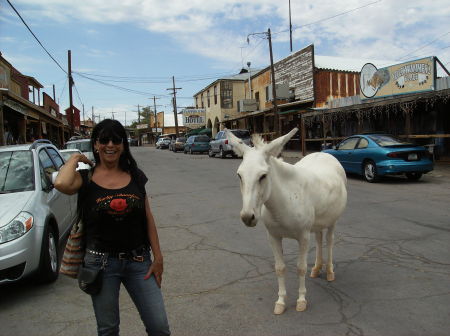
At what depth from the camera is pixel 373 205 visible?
8.18m

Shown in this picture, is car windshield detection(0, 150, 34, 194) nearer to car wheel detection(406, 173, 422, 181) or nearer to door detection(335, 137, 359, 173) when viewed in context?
door detection(335, 137, 359, 173)

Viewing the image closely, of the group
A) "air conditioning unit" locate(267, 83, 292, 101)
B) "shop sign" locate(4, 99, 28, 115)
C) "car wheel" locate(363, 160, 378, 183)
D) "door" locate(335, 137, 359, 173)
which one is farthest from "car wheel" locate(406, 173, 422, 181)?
"air conditioning unit" locate(267, 83, 292, 101)

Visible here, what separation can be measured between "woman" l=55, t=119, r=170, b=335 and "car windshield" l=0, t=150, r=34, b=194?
292 centimetres

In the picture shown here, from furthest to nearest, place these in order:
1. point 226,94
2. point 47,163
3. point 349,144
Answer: point 226,94 < point 349,144 < point 47,163

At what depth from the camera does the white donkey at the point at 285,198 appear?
9.04 ft

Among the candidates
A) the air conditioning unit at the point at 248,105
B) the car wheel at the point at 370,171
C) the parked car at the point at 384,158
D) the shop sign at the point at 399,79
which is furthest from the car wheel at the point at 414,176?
the air conditioning unit at the point at 248,105

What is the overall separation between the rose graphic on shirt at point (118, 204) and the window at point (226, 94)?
3951cm

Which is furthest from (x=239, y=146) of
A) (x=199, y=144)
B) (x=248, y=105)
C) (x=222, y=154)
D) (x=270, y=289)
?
(x=248, y=105)

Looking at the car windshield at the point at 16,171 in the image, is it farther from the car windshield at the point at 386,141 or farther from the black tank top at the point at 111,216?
the car windshield at the point at 386,141

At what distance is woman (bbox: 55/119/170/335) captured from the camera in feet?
7.23

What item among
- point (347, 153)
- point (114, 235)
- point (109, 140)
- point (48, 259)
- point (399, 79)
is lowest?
point (48, 259)

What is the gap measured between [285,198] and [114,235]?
61.1 inches

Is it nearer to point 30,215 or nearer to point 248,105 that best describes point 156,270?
point 30,215

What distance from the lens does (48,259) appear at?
426cm
